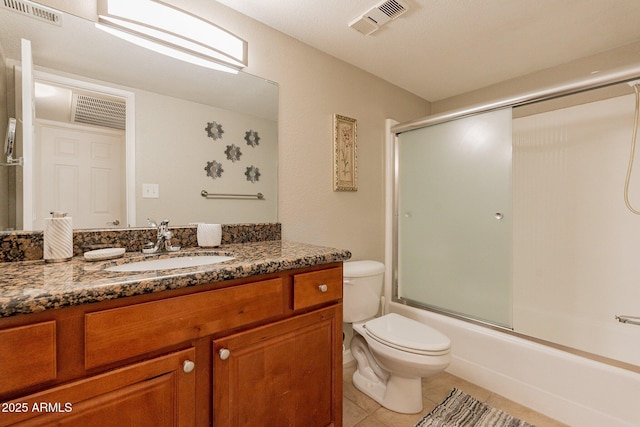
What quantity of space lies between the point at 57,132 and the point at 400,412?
2.06 m

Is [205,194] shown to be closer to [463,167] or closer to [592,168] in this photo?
[463,167]

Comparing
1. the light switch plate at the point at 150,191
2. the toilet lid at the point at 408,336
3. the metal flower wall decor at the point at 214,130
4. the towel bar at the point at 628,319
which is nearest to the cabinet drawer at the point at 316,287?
the toilet lid at the point at 408,336

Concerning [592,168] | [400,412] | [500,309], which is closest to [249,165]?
[400,412]

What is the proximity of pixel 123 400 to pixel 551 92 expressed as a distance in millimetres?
2209

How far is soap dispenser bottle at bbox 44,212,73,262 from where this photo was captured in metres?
0.95

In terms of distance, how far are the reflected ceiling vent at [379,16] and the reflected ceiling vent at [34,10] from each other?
52.3 inches

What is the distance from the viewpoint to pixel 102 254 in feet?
3.35

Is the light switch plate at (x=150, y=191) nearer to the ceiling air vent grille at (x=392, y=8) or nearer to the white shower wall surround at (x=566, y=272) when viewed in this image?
the ceiling air vent grille at (x=392, y=8)

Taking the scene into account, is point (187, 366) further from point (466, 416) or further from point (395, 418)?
point (466, 416)

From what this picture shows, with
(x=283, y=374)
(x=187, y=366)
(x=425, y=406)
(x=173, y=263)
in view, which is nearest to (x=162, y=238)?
(x=173, y=263)

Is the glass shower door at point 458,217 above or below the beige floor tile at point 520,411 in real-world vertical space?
above

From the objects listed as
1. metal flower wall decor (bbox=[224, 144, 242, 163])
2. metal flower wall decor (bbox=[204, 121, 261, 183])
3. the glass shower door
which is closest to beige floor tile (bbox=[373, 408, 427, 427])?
the glass shower door

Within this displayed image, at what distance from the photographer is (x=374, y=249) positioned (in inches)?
90.0

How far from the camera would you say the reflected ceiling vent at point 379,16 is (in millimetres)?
1449
